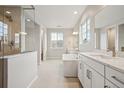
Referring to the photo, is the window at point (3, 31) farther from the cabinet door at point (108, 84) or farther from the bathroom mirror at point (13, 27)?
the cabinet door at point (108, 84)

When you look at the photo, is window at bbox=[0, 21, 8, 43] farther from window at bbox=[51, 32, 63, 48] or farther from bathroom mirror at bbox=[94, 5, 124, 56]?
window at bbox=[51, 32, 63, 48]

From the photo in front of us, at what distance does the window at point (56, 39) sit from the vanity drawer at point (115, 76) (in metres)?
9.87

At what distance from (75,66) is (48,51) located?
22.2ft

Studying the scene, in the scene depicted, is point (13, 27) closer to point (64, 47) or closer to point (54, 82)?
point (54, 82)

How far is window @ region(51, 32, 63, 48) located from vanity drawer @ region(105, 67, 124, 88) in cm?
987

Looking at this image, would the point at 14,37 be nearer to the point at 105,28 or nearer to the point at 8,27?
the point at 8,27

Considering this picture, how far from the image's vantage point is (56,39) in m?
11.6

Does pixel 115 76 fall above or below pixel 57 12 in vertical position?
below

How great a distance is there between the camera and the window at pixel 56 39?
11570mm

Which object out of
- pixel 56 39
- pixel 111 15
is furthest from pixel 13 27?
pixel 56 39

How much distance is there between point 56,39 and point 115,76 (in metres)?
10.2

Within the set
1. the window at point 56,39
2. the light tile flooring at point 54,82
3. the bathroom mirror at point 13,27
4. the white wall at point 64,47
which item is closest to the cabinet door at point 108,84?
the light tile flooring at point 54,82
